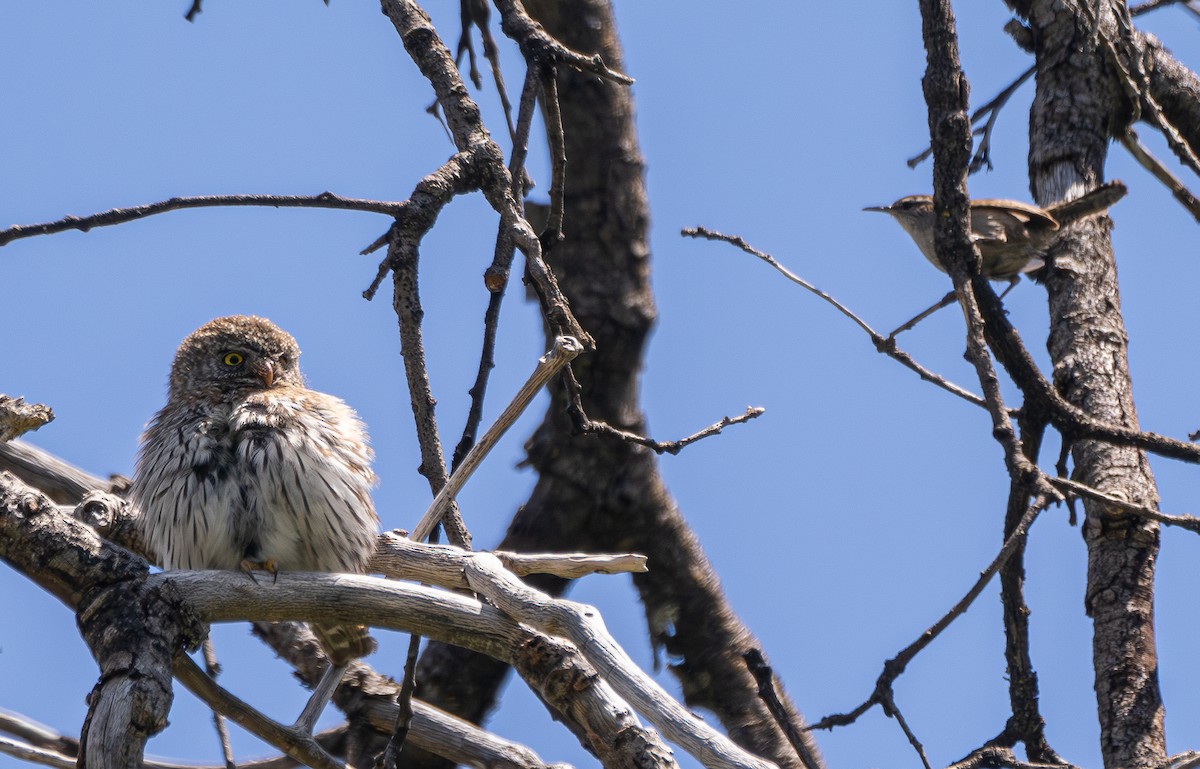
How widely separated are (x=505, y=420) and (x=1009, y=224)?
17.2ft

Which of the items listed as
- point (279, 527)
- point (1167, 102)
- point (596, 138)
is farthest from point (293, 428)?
point (1167, 102)

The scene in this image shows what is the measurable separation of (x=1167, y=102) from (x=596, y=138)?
279 cm

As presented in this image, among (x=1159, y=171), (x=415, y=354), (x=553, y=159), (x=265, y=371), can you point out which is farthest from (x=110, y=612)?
(x=1159, y=171)

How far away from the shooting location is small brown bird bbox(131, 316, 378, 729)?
3.86 metres

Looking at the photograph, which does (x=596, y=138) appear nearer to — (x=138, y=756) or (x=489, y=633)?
(x=489, y=633)

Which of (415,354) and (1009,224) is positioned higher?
(1009,224)

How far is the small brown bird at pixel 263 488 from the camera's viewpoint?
3863 mm

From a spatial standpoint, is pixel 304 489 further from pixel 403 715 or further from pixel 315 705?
pixel 403 715

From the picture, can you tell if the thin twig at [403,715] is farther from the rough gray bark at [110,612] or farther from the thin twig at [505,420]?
the rough gray bark at [110,612]

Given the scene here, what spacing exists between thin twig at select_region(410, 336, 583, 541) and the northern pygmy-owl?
100 centimetres

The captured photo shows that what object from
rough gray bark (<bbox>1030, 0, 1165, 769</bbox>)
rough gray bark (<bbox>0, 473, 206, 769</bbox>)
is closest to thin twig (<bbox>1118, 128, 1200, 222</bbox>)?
rough gray bark (<bbox>1030, 0, 1165, 769</bbox>)

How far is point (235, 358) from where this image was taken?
4.85 metres

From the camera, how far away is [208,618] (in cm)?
279

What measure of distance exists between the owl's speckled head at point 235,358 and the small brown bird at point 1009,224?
265 cm
